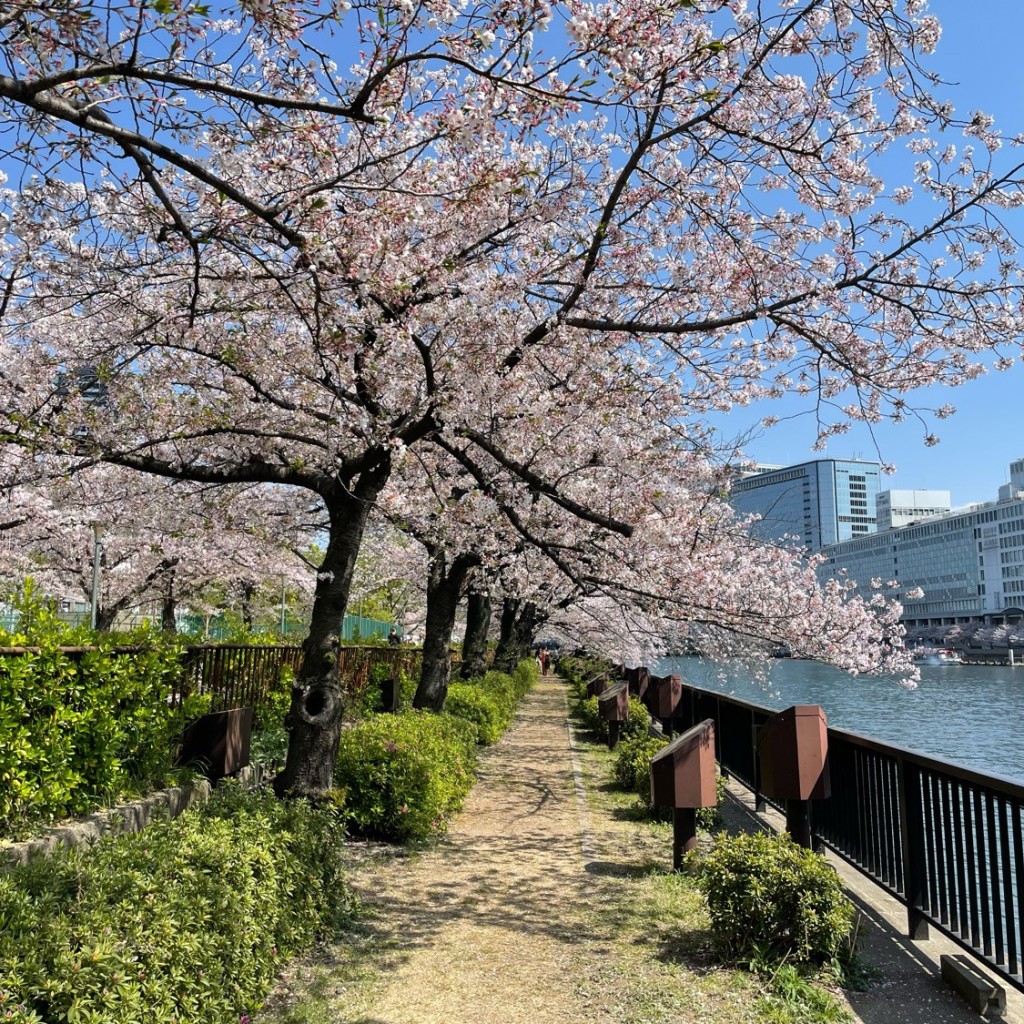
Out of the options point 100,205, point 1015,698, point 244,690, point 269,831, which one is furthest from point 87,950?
point 1015,698

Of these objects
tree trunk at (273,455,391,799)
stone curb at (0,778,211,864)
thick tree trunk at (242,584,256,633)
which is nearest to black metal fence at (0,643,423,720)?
tree trunk at (273,455,391,799)

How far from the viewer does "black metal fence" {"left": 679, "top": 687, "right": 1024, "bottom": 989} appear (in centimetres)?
394

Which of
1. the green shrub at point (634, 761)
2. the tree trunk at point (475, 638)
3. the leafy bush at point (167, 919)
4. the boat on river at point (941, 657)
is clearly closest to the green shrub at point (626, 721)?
the green shrub at point (634, 761)

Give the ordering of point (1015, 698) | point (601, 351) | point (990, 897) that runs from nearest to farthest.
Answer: point (990, 897)
point (601, 351)
point (1015, 698)

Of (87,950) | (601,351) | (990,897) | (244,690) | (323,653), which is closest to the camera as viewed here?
(87,950)

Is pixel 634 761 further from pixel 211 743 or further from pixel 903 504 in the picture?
pixel 903 504

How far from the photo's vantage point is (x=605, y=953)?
472 centimetres

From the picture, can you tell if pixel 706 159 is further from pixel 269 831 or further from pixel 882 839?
pixel 269 831

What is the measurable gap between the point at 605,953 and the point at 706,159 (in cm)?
567

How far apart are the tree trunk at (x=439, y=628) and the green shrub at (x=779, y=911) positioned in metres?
7.31

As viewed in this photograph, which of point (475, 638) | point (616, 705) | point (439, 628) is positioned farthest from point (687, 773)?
point (475, 638)

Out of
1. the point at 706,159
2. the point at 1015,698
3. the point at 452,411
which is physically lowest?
the point at 1015,698

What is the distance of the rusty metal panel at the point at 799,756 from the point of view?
5641 mm

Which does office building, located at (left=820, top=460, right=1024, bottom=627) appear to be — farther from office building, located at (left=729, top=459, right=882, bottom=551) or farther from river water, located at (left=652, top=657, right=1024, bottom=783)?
office building, located at (left=729, top=459, right=882, bottom=551)
